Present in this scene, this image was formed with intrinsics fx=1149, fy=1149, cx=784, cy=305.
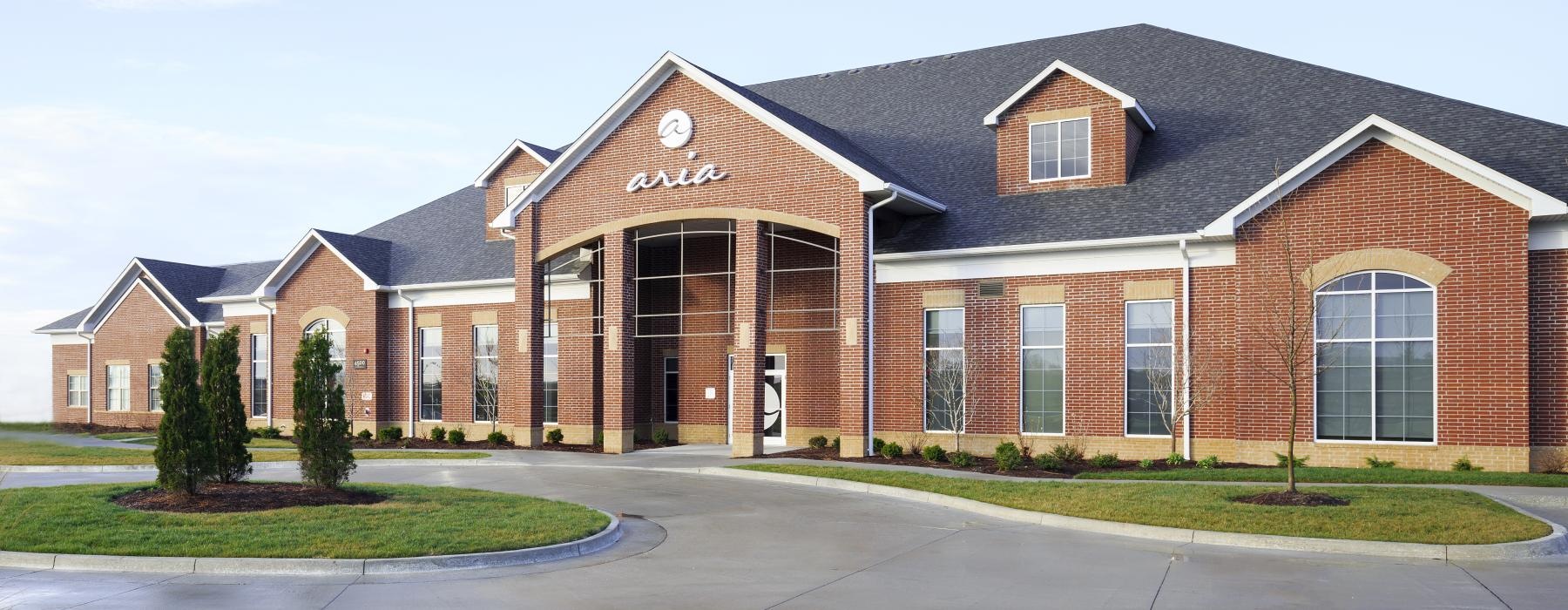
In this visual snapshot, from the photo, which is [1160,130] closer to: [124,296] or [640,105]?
[640,105]

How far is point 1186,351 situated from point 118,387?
128 feet

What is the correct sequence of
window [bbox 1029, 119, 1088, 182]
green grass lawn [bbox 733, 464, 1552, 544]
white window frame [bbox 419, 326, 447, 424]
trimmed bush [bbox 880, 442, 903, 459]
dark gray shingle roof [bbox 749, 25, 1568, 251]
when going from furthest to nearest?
white window frame [bbox 419, 326, 447, 424] → window [bbox 1029, 119, 1088, 182] → trimmed bush [bbox 880, 442, 903, 459] → dark gray shingle roof [bbox 749, 25, 1568, 251] → green grass lawn [bbox 733, 464, 1552, 544]

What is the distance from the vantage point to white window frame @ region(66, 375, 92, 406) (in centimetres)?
4447

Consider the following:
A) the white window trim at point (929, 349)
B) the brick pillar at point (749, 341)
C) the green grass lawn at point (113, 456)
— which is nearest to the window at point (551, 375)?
the green grass lawn at point (113, 456)

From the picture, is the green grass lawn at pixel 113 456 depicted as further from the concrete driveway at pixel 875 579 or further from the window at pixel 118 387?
the window at pixel 118 387

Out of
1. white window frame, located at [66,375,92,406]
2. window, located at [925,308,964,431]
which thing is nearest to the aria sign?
window, located at [925,308,964,431]

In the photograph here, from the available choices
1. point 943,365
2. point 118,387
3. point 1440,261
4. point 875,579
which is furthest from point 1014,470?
point 118,387

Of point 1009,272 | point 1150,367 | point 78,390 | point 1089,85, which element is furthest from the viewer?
point 78,390

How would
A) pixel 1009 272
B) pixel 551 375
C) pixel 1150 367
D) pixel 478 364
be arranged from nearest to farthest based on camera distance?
pixel 1150 367, pixel 1009 272, pixel 551 375, pixel 478 364

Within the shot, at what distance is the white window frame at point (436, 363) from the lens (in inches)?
1299

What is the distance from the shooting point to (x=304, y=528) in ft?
43.6

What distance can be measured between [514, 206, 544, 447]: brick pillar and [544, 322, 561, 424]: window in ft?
7.13

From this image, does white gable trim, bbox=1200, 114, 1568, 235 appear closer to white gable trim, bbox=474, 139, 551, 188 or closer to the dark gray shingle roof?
the dark gray shingle roof

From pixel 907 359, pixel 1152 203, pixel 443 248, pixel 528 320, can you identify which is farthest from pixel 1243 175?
pixel 443 248
